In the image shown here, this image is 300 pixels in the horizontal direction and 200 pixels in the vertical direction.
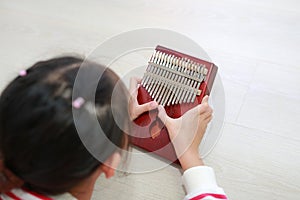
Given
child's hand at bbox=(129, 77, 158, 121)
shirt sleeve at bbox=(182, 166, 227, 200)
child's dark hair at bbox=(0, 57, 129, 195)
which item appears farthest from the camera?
child's hand at bbox=(129, 77, 158, 121)

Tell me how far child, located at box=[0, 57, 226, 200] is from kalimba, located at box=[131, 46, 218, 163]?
200mm

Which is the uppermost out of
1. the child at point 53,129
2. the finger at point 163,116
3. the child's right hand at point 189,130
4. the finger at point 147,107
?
the child at point 53,129

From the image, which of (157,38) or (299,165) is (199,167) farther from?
(157,38)

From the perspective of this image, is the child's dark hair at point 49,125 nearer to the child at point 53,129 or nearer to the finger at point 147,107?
the child at point 53,129

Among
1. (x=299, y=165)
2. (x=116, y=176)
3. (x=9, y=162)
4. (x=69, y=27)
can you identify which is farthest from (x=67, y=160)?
(x=69, y=27)

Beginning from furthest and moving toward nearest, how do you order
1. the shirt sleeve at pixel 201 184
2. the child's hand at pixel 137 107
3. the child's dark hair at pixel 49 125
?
the child's hand at pixel 137 107, the shirt sleeve at pixel 201 184, the child's dark hair at pixel 49 125

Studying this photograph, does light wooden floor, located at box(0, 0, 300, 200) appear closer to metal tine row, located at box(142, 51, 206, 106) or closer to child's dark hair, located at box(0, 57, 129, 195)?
metal tine row, located at box(142, 51, 206, 106)

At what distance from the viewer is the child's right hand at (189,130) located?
71cm

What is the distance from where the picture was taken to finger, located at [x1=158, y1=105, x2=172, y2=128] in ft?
2.43

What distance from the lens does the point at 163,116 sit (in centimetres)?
74

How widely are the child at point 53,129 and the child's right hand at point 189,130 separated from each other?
195mm

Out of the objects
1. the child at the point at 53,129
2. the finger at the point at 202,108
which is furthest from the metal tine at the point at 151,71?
the child at the point at 53,129

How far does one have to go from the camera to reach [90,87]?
484 millimetres

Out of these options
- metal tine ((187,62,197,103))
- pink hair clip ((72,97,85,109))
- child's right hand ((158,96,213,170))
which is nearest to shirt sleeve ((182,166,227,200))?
child's right hand ((158,96,213,170))
